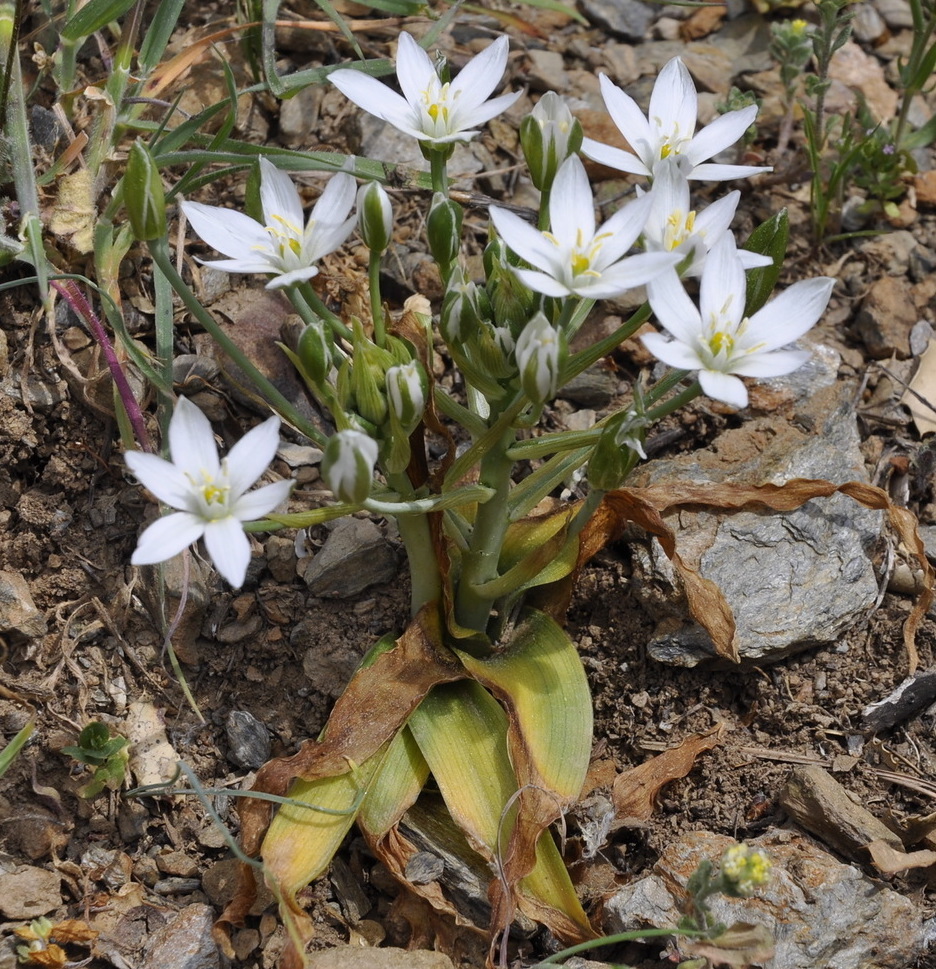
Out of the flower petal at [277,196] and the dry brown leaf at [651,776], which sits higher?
the flower petal at [277,196]

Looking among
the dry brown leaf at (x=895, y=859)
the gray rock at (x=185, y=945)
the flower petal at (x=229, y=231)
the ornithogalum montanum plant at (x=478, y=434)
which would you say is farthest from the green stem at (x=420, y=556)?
the dry brown leaf at (x=895, y=859)

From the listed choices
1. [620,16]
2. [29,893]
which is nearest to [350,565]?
[29,893]

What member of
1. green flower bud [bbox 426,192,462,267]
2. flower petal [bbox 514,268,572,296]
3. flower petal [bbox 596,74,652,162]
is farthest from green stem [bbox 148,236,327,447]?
flower petal [bbox 596,74,652,162]

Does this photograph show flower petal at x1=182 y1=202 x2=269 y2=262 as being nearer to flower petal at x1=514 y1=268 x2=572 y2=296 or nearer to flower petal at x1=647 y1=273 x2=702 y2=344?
flower petal at x1=514 y1=268 x2=572 y2=296

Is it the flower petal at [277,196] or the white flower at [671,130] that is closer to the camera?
the flower petal at [277,196]

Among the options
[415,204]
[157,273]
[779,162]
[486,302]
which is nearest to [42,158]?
[157,273]

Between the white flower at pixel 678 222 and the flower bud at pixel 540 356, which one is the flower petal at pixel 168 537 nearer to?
the flower bud at pixel 540 356

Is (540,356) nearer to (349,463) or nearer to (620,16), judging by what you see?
(349,463)

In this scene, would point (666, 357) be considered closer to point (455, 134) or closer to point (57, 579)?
point (455, 134)
